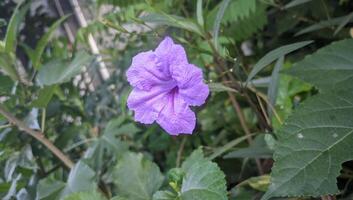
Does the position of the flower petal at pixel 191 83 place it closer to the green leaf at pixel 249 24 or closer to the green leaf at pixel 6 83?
the green leaf at pixel 6 83

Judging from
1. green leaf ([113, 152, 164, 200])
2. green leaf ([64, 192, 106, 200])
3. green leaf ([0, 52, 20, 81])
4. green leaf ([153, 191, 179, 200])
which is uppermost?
green leaf ([0, 52, 20, 81])

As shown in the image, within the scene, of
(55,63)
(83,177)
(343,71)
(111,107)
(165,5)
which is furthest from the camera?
(111,107)

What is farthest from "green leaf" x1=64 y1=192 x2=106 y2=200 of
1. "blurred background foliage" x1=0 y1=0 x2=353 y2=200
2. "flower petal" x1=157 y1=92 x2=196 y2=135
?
"flower petal" x1=157 y1=92 x2=196 y2=135

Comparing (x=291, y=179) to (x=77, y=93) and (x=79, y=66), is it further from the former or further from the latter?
(x=77, y=93)

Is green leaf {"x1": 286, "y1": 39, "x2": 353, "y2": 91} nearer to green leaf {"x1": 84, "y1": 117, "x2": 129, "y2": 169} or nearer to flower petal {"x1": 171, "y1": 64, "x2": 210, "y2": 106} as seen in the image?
flower petal {"x1": 171, "y1": 64, "x2": 210, "y2": 106}

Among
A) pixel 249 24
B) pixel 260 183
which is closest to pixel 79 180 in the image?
pixel 260 183

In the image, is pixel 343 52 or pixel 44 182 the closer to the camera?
pixel 343 52

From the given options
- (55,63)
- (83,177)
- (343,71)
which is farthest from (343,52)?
(55,63)

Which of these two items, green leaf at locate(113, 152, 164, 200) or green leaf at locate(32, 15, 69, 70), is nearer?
green leaf at locate(113, 152, 164, 200)

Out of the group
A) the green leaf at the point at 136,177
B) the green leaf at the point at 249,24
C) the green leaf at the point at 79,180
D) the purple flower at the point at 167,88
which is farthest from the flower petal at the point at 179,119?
the green leaf at the point at 249,24
